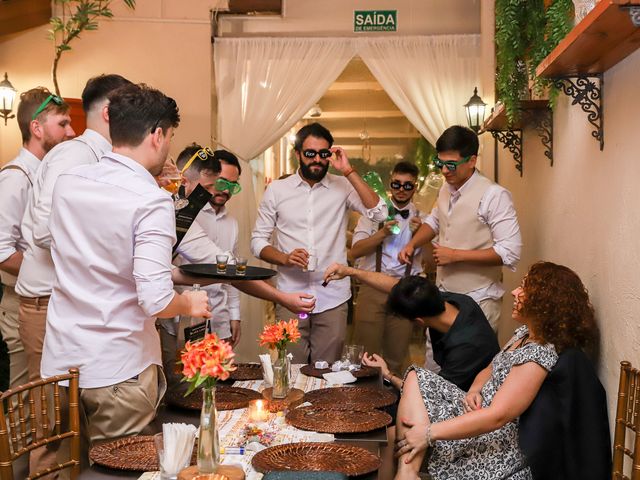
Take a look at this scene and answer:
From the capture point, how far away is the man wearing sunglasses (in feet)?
10.7

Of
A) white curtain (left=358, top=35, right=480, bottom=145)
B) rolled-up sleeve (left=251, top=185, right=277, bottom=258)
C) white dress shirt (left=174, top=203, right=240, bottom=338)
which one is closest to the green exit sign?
white curtain (left=358, top=35, right=480, bottom=145)

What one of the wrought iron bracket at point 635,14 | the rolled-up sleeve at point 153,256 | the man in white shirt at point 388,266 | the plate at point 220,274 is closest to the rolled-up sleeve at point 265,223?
the man in white shirt at point 388,266

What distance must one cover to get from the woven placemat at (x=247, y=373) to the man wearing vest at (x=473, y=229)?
1207 millimetres

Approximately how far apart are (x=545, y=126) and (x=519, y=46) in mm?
423

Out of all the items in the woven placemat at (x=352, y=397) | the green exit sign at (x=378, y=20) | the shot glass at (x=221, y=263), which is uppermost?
the green exit sign at (x=378, y=20)

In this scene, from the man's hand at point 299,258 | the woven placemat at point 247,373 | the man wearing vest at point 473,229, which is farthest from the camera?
the man's hand at point 299,258

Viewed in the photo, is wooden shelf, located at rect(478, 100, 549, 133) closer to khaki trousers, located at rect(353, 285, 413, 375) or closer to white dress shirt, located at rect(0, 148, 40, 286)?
khaki trousers, located at rect(353, 285, 413, 375)

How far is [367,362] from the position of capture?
128 inches

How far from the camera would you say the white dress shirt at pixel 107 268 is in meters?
2.07

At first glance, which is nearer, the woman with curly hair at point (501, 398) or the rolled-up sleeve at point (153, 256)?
the rolled-up sleeve at point (153, 256)

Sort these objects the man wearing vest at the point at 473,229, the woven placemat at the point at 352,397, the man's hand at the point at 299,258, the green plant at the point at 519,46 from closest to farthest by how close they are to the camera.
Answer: the woven placemat at the point at 352,397, the green plant at the point at 519,46, the man wearing vest at the point at 473,229, the man's hand at the point at 299,258

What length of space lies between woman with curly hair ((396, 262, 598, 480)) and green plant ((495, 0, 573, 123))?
925 millimetres

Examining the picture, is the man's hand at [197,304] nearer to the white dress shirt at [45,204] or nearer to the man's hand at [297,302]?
the white dress shirt at [45,204]

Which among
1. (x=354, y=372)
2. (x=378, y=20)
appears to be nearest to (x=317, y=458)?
(x=354, y=372)
